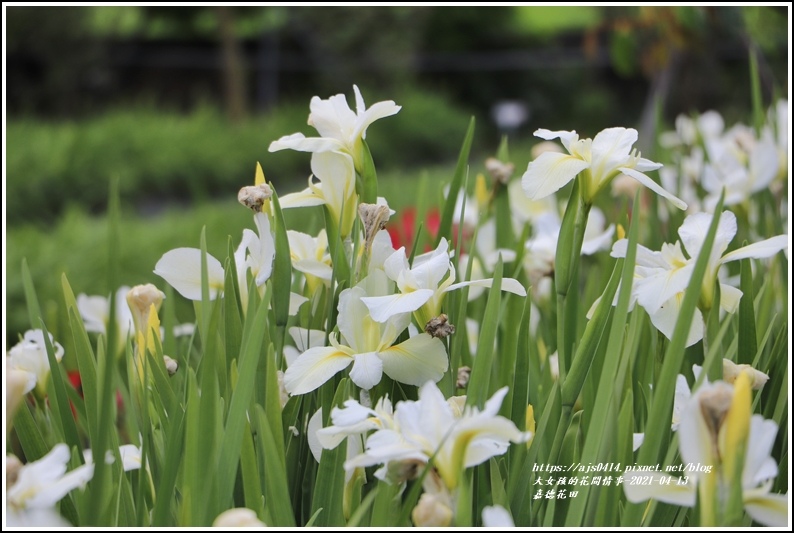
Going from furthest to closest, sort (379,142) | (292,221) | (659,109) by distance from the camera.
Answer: (379,142), (292,221), (659,109)

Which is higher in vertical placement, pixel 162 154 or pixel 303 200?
pixel 303 200

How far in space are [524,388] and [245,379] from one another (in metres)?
0.16

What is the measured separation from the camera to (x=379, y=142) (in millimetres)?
5957

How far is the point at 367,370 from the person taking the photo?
1.31ft

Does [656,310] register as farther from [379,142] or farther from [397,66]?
[397,66]

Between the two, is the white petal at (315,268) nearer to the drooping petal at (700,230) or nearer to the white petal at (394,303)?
the white petal at (394,303)

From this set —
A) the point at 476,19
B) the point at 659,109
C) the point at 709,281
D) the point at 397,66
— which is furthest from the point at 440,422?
the point at 476,19

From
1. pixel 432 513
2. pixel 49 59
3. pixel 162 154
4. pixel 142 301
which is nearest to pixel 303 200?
pixel 142 301

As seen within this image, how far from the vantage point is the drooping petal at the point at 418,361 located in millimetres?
409

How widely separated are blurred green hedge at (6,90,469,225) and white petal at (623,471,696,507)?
219 cm

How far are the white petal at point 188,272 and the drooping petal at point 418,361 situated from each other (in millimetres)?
137

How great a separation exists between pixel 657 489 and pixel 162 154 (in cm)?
424

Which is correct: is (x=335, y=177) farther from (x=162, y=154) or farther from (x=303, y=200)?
(x=162, y=154)

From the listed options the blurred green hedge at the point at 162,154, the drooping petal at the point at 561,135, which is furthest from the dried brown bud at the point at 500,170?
the blurred green hedge at the point at 162,154
